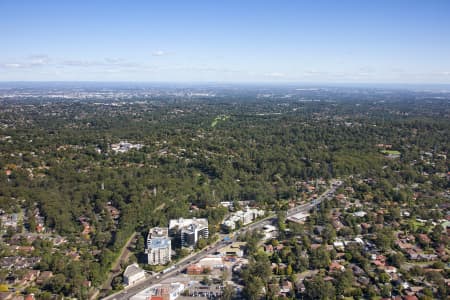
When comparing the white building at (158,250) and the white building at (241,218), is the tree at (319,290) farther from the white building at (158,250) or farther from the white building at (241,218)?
the white building at (241,218)

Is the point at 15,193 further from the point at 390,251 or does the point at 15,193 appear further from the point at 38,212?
the point at 390,251

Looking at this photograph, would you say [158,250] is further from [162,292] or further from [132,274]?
[162,292]

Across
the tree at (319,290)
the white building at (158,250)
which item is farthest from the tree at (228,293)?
the white building at (158,250)

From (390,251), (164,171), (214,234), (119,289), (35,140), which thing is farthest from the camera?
(35,140)

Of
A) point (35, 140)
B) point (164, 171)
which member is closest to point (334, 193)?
point (164, 171)

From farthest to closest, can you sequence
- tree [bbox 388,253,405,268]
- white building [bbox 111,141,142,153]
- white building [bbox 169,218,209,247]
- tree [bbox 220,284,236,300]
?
white building [bbox 111,141,142,153] → white building [bbox 169,218,209,247] → tree [bbox 388,253,405,268] → tree [bbox 220,284,236,300]

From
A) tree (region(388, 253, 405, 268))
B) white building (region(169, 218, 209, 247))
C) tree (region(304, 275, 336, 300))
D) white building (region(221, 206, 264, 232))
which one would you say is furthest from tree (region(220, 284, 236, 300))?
tree (region(388, 253, 405, 268))

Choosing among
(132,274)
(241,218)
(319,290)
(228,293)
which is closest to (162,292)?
(132,274)

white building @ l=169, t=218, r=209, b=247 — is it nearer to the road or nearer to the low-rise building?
the road
